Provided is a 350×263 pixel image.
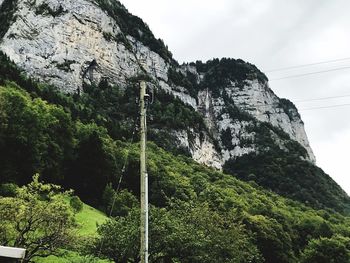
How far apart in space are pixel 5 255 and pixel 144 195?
5417 mm

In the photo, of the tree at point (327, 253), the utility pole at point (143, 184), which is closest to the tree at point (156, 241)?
the utility pole at point (143, 184)

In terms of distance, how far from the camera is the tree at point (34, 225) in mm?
35719

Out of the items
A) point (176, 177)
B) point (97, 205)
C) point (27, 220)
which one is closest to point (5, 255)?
point (27, 220)

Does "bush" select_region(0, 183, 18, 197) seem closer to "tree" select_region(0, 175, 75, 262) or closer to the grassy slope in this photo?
the grassy slope

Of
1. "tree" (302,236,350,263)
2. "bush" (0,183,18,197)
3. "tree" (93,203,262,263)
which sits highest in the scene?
"bush" (0,183,18,197)

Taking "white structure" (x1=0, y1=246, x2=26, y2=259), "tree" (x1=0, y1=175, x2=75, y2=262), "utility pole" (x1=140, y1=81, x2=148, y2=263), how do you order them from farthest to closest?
"tree" (x1=0, y1=175, x2=75, y2=262), "utility pole" (x1=140, y1=81, x2=148, y2=263), "white structure" (x1=0, y1=246, x2=26, y2=259)

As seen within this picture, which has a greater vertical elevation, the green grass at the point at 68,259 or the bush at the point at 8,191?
the bush at the point at 8,191

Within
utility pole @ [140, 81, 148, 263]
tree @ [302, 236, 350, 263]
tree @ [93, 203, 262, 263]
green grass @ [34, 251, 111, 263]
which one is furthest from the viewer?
tree @ [302, 236, 350, 263]

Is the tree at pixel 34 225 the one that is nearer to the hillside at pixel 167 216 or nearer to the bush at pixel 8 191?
the hillside at pixel 167 216

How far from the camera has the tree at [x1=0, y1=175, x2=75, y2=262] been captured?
1406 inches

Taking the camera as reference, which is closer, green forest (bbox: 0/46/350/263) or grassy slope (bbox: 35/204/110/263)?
green forest (bbox: 0/46/350/263)

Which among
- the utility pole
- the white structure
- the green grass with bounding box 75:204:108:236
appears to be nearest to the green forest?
the green grass with bounding box 75:204:108:236

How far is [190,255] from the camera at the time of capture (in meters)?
39.3

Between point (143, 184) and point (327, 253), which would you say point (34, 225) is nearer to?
point (143, 184)
